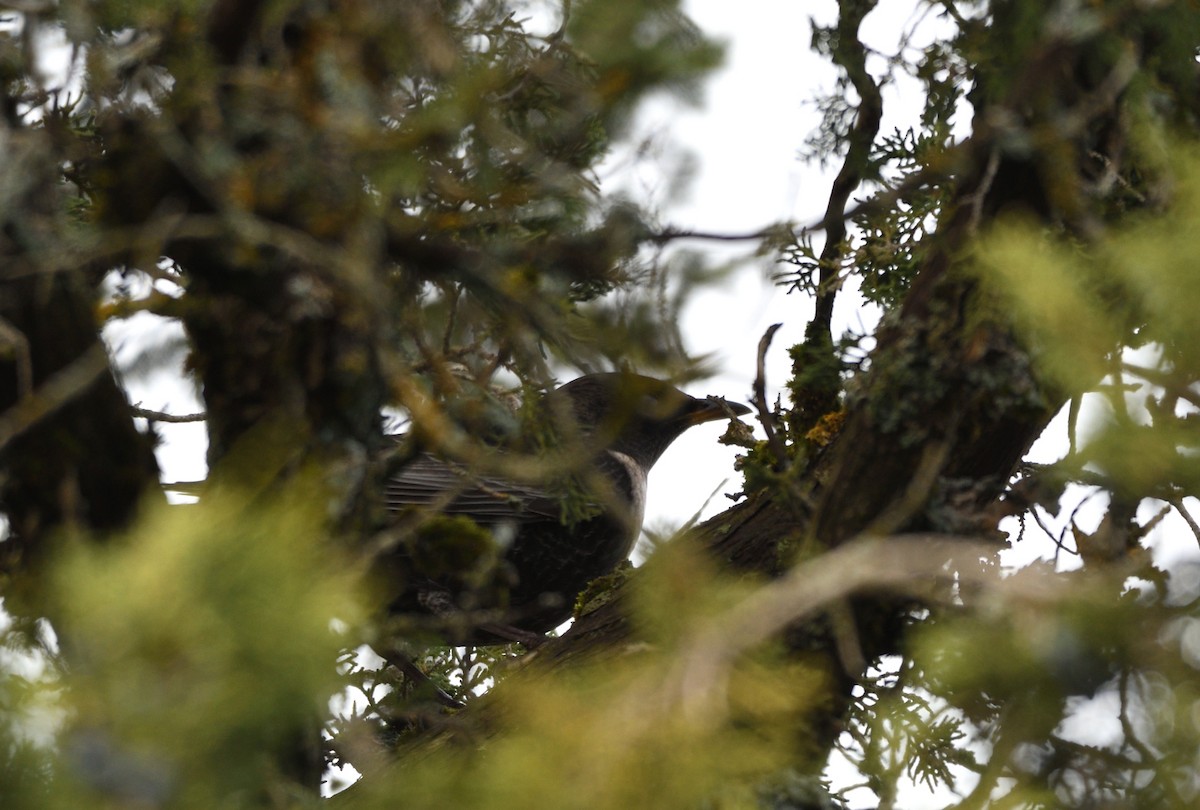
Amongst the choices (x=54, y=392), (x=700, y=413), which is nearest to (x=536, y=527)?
(x=700, y=413)

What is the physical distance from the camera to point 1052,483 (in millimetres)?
2311

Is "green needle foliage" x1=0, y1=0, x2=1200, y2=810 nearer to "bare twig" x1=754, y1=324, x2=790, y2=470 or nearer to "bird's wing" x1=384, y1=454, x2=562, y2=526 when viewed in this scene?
"bare twig" x1=754, y1=324, x2=790, y2=470

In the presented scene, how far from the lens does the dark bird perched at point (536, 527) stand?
2.82m

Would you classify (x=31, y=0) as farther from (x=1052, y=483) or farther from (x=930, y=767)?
(x=930, y=767)

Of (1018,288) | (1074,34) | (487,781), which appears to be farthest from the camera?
(1074,34)

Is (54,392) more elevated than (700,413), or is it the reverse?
(700,413)

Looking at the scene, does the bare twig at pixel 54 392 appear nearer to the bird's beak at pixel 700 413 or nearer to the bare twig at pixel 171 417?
the bare twig at pixel 171 417

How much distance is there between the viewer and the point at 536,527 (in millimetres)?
5488

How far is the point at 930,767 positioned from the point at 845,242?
1.50 metres

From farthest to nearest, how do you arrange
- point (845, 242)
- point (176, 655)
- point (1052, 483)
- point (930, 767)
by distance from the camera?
point (845, 242), point (930, 767), point (1052, 483), point (176, 655)

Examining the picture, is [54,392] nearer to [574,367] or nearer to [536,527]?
[574,367]

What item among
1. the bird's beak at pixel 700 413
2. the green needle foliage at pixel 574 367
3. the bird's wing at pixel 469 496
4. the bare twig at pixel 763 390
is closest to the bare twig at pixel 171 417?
the green needle foliage at pixel 574 367

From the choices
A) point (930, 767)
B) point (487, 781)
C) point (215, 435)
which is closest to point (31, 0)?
point (215, 435)

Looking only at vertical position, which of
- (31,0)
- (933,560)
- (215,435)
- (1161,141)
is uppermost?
(31,0)
